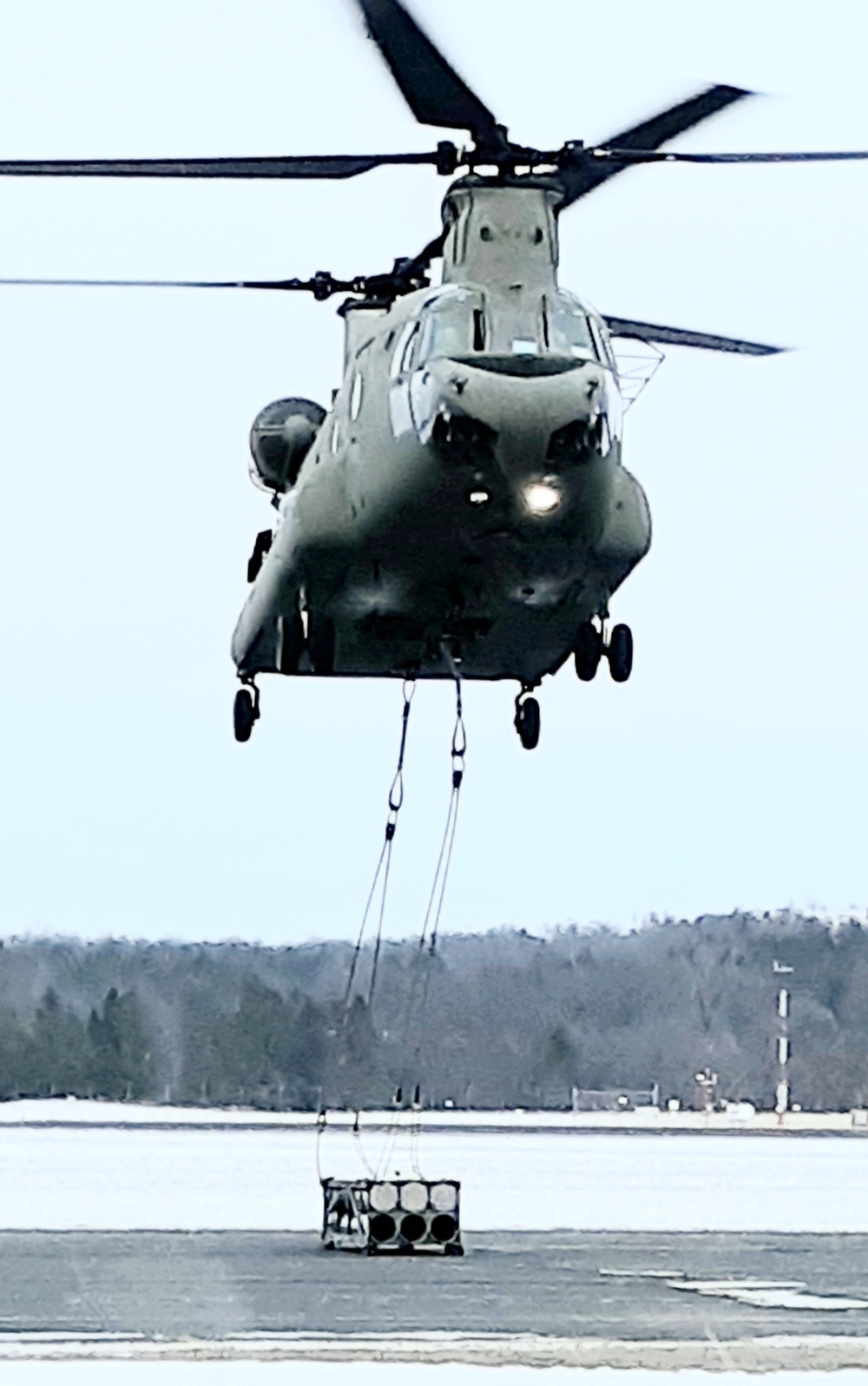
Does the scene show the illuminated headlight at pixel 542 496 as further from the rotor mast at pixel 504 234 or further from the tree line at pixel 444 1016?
the tree line at pixel 444 1016

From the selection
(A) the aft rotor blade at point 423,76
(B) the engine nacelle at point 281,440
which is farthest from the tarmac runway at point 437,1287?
(A) the aft rotor blade at point 423,76

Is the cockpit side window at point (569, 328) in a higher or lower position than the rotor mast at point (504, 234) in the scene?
lower

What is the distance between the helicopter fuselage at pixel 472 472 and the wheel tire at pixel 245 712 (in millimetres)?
3608

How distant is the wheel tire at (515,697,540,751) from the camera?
104 feet

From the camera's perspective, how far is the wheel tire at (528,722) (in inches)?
1254

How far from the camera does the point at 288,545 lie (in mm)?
28609

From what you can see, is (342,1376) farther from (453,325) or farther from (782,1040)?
(782,1040)

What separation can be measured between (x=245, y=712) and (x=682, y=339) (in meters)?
6.58

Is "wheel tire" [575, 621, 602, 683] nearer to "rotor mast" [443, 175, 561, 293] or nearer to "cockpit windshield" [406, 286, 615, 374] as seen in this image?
"cockpit windshield" [406, 286, 615, 374]

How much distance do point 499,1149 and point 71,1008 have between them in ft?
40.6

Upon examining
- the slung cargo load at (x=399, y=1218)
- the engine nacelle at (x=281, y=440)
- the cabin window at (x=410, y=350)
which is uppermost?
the engine nacelle at (x=281, y=440)

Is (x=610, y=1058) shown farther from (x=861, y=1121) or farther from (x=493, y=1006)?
(x=861, y=1121)

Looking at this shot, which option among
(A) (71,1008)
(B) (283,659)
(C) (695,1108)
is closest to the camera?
(B) (283,659)

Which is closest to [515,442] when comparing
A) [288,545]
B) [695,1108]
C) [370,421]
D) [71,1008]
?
[370,421]
